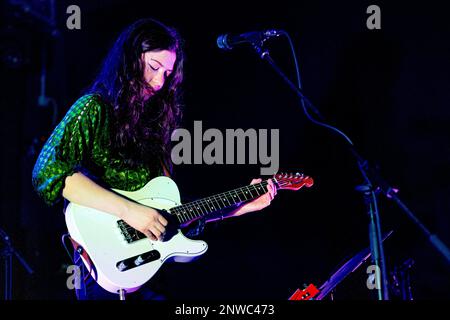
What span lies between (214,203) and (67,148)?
818 millimetres

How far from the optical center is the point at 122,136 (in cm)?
241

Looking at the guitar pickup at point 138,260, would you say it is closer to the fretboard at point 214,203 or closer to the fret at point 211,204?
the fretboard at point 214,203

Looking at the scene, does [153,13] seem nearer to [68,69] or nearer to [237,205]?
[68,69]

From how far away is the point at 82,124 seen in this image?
226 centimetres

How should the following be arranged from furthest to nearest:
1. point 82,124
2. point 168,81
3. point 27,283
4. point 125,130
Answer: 1. point 27,283
2. point 168,81
3. point 125,130
4. point 82,124

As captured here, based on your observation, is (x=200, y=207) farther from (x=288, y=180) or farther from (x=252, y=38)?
(x=252, y=38)

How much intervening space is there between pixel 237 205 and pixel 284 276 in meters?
0.83

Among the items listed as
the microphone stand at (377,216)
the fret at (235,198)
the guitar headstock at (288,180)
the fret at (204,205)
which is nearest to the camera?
the microphone stand at (377,216)

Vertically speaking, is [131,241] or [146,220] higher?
[146,220]

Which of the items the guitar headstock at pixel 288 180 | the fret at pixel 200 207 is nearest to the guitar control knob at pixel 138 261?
the fret at pixel 200 207

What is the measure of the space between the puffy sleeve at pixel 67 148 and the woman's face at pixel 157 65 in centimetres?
31

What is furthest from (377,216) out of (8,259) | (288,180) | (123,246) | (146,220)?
(8,259)

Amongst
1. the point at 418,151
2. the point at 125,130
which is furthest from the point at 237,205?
the point at 418,151

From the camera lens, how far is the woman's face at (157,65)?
2473 millimetres
